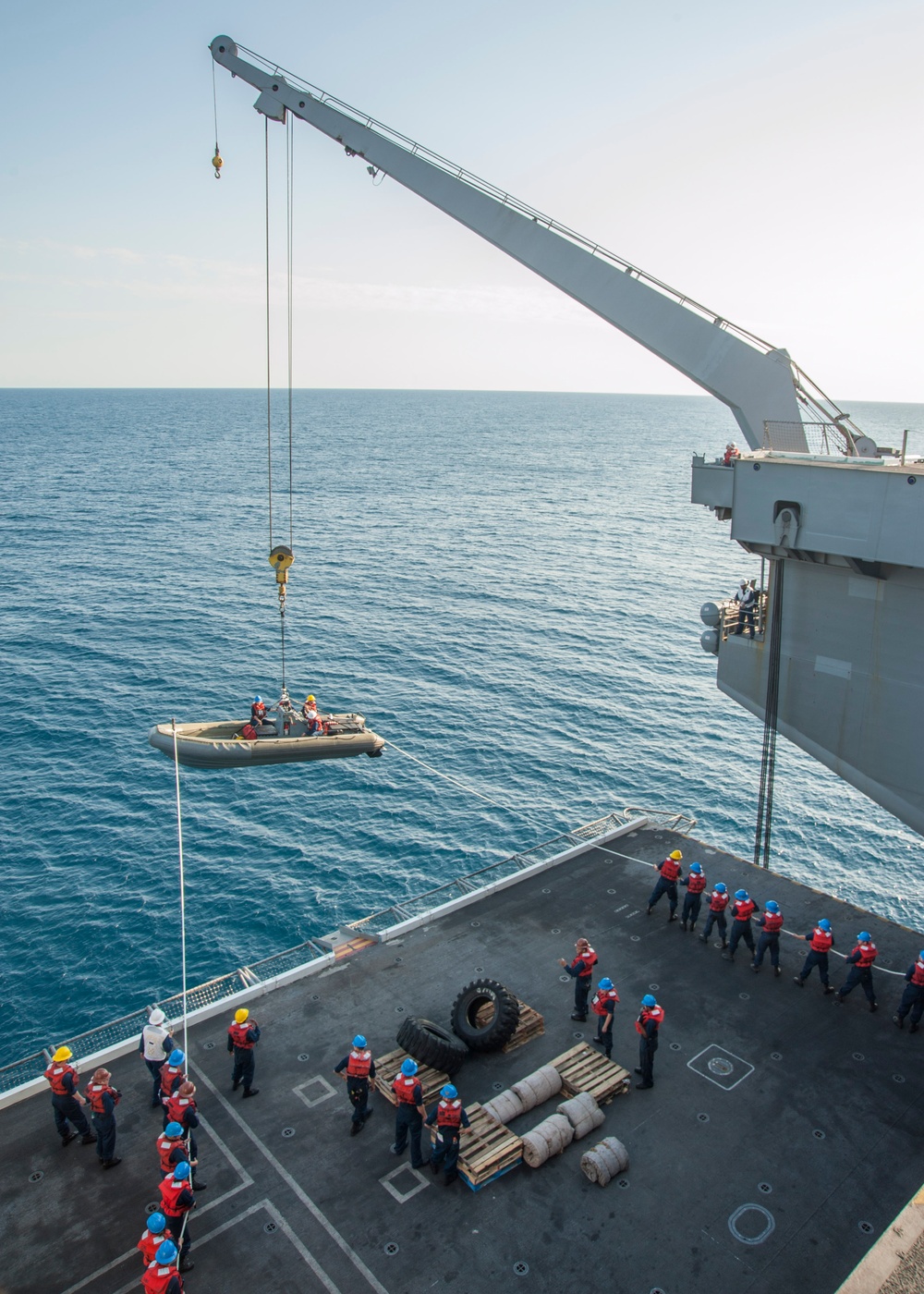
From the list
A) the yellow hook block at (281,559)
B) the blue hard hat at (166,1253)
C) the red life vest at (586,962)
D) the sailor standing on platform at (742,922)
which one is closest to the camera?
the blue hard hat at (166,1253)

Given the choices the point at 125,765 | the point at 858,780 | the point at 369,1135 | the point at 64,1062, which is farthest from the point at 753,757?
the point at 64,1062

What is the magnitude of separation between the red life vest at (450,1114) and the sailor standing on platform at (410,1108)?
1.07 ft

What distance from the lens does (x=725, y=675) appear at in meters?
20.5

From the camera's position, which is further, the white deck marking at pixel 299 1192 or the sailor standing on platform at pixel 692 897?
the sailor standing on platform at pixel 692 897

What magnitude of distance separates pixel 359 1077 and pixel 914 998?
9.61 metres

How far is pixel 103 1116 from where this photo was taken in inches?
491

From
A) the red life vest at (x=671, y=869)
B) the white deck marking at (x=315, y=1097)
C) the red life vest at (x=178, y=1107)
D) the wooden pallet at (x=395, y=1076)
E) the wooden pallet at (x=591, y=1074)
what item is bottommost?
the white deck marking at (x=315, y=1097)

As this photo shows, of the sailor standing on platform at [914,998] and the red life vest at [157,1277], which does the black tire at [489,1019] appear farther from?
the sailor standing on platform at [914,998]

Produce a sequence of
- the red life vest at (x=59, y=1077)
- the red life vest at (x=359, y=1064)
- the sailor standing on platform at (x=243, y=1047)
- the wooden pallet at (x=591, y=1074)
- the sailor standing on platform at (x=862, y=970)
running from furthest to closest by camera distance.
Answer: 1. the sailor standing on platform at (x=862, y=970)
2. the wooden pallet at (x=591, y=1074)
3. the sailor standing on platform at (x=243, y=1047)
4. the red life vest at (x=359, y=1064)
5. the red life vest at (x=59, y=1077)

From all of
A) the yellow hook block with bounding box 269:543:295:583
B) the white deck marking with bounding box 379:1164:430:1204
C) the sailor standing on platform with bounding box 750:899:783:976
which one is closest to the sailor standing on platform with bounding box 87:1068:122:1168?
the white deck marking with bounding box 379:1164:430:1204

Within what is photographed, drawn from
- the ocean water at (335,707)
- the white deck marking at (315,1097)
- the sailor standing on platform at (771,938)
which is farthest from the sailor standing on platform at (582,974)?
the ocean water at (335,707)

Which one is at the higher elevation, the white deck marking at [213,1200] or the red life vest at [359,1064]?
the red life vest at [359,1064]

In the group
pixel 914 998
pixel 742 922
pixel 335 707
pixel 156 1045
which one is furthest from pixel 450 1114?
pixel 335 707

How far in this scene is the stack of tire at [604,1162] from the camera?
12.3 metres
